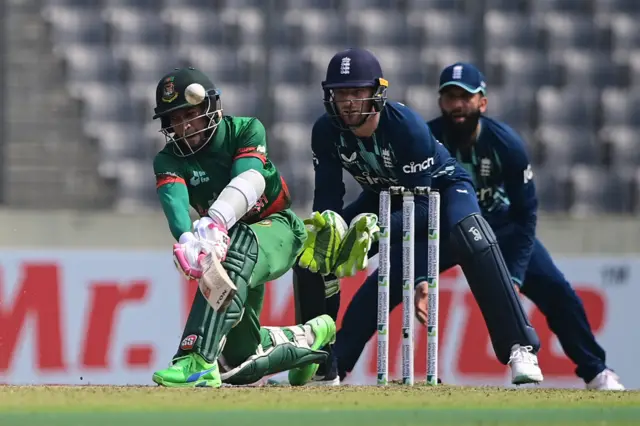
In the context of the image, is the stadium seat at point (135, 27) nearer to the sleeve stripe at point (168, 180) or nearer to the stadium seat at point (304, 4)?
the stadium seat at point (304, 4)

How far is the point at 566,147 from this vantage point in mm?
11445

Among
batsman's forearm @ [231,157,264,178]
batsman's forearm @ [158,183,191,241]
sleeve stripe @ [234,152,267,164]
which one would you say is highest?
sleeve stripe @ [234,152,267,164]

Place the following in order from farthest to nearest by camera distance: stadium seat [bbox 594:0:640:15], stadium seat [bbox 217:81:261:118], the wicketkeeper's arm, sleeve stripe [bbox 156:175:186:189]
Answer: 1. stadium seat [bbox 594:0:640:15]
2. stadium seat [bbox 217:81:261:118]
3. the wicketkeeper's arm
4. sleeve stripe [bbox 156:175:186:189]

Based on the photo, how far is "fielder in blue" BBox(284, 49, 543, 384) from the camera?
6.46 meters

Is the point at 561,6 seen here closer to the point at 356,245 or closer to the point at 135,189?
the point at 135,189

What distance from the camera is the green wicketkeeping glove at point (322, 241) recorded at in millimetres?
6484

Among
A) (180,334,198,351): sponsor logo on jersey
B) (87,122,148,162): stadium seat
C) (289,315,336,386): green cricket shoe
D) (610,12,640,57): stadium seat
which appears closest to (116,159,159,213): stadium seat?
(87,122,148,162): stadium seat

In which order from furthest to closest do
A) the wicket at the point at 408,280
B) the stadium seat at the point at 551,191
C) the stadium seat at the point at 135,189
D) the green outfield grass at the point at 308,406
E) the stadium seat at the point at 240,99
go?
the stadium seat at the point at 240,99
the stadium seat at the point at 551,191
the stadium seat at the point at 135,189
the wicket at the point at 408,280
the green outfield grass at the point at 308,406

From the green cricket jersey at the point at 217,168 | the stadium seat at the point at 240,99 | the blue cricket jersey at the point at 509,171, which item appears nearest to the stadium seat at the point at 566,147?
the stadium seat at the point at 240,99

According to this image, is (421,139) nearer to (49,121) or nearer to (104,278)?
(104,278)

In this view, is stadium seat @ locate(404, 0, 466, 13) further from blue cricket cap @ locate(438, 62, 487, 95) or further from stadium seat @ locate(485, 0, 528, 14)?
blue cricket cap @ locate(438, 62, 487, 95)

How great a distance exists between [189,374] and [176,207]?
0.72 m

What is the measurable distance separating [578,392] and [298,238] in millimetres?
1447

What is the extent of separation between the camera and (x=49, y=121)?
439 inches
